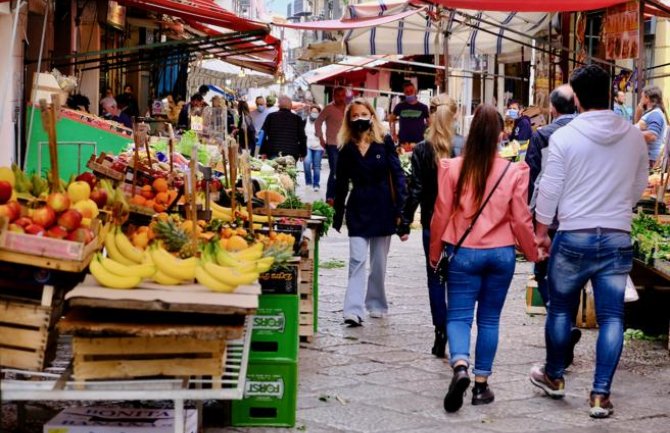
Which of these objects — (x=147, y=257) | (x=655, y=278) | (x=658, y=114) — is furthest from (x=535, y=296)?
(x=147, y=257)

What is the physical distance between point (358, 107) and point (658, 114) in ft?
14.5

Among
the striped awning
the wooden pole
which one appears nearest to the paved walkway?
the wooden pole

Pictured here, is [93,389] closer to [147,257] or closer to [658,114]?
[147,257]

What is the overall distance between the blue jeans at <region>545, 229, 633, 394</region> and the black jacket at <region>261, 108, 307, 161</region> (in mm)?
13066

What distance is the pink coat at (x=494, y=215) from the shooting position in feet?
22.5

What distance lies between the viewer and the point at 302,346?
8586 millimetres

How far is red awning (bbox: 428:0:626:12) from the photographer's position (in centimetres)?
1038

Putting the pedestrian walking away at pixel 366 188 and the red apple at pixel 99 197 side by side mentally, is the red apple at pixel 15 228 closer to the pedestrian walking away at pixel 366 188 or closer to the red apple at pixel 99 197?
the red apple at pixel 99 197

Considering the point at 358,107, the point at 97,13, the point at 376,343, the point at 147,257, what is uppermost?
the point at 97,13

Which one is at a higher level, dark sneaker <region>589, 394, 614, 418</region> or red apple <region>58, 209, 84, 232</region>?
red apple <region>58, 209, 84, 232</region>

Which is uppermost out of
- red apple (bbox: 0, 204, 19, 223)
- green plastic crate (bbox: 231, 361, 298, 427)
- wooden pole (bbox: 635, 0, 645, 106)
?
wooden pole (bbox: 635, 0, 645, 106)

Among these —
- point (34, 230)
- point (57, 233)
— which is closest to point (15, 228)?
point (34, 230)

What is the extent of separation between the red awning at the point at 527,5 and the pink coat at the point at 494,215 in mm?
3739

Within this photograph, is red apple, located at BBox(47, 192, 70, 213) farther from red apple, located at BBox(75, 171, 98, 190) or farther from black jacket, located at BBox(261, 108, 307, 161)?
black jacket, located at BBox(261, 108, 307, 161)
